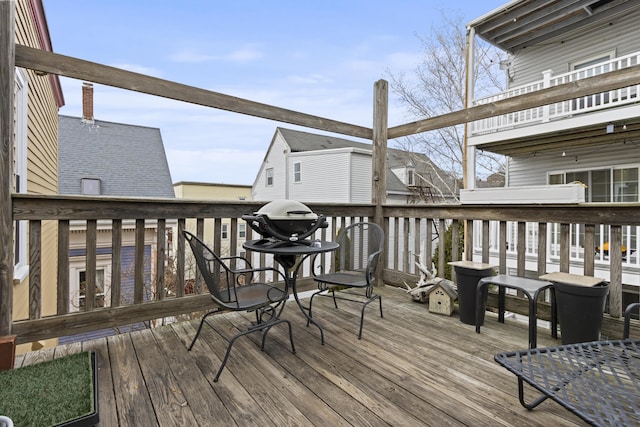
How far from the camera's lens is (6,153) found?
1.92 meters

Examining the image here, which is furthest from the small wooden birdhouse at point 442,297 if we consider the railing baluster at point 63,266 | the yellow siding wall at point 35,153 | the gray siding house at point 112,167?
the gray siding house at point 112,167

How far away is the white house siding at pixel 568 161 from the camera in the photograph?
6.53 meters

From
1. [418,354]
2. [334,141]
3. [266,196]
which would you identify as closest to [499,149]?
[418,354]

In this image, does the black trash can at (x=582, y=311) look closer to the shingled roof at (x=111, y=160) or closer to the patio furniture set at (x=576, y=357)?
the patio furniture set at (x=576, y=357)

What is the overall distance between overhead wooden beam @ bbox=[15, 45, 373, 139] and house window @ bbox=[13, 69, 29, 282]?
1625 mm

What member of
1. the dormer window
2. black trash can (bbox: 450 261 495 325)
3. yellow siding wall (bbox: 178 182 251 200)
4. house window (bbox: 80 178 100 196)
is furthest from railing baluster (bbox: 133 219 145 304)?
the dormer window

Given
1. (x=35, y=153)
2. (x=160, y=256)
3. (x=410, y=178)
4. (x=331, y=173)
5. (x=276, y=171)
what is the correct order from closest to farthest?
(x=160, y=256) < (x=35, y=153) < (x=331, y=173) < (x=276, y=171) < (x=410, y=178)

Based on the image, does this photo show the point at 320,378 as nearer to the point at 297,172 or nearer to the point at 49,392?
the point at 49,392

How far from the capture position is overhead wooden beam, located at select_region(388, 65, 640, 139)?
212 centimetres

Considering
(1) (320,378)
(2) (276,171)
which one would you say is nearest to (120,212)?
(1) (320,378)

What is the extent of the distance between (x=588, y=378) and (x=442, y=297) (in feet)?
5.04

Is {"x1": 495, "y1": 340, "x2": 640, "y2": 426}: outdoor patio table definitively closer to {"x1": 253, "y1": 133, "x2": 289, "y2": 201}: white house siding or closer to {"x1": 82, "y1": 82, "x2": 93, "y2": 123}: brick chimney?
{"x1": 82, "y1": 82, "x2": 93, "y2": 123}: brick chimney

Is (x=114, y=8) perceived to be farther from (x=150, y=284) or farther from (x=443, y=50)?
(x=443, y=50)

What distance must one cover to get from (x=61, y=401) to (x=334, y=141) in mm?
16094
